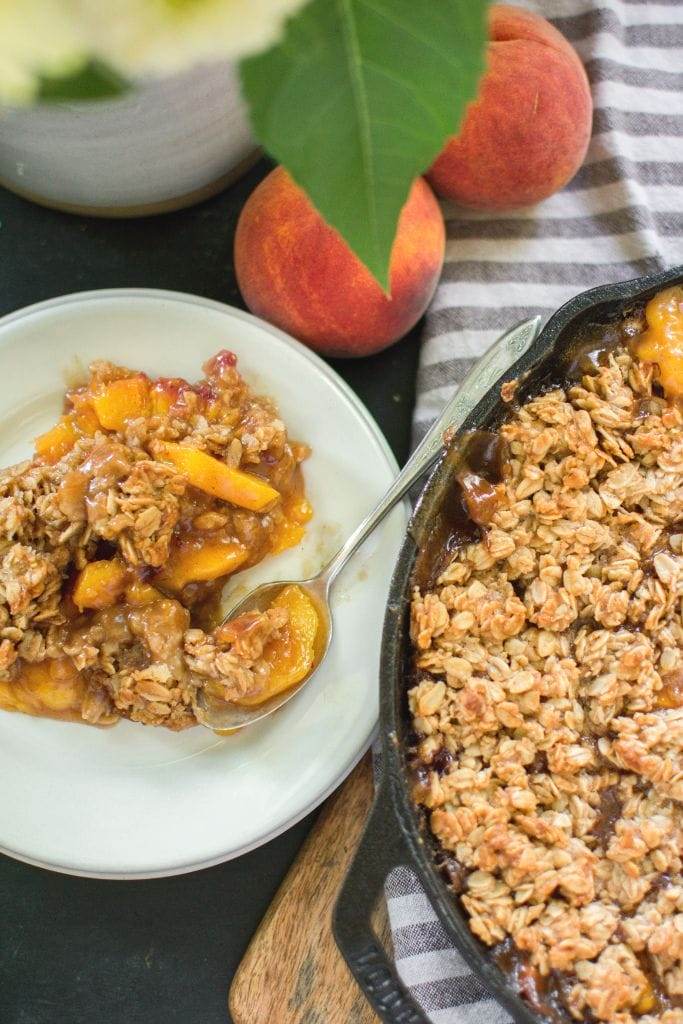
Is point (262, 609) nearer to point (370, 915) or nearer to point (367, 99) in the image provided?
point (370, 915)

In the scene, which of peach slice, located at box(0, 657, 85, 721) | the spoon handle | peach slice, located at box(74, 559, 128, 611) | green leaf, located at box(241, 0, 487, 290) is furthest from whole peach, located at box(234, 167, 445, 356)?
green leaf, located at box(241, 0, 487, 290)

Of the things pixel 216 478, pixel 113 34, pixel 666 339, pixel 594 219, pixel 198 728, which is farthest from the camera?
pixel 594 219

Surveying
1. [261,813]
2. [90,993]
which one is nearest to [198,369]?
[261,813]

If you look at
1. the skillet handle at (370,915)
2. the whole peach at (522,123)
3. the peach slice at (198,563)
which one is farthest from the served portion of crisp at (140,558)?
the whole peach at (522,123)

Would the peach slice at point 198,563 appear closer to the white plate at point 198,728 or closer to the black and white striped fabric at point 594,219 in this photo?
the white plate at point 198,728

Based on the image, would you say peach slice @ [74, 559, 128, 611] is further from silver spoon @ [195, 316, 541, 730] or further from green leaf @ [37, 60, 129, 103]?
green leaf @ [37, 60, 129, 103]

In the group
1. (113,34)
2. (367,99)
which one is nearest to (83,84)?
(113,34)
